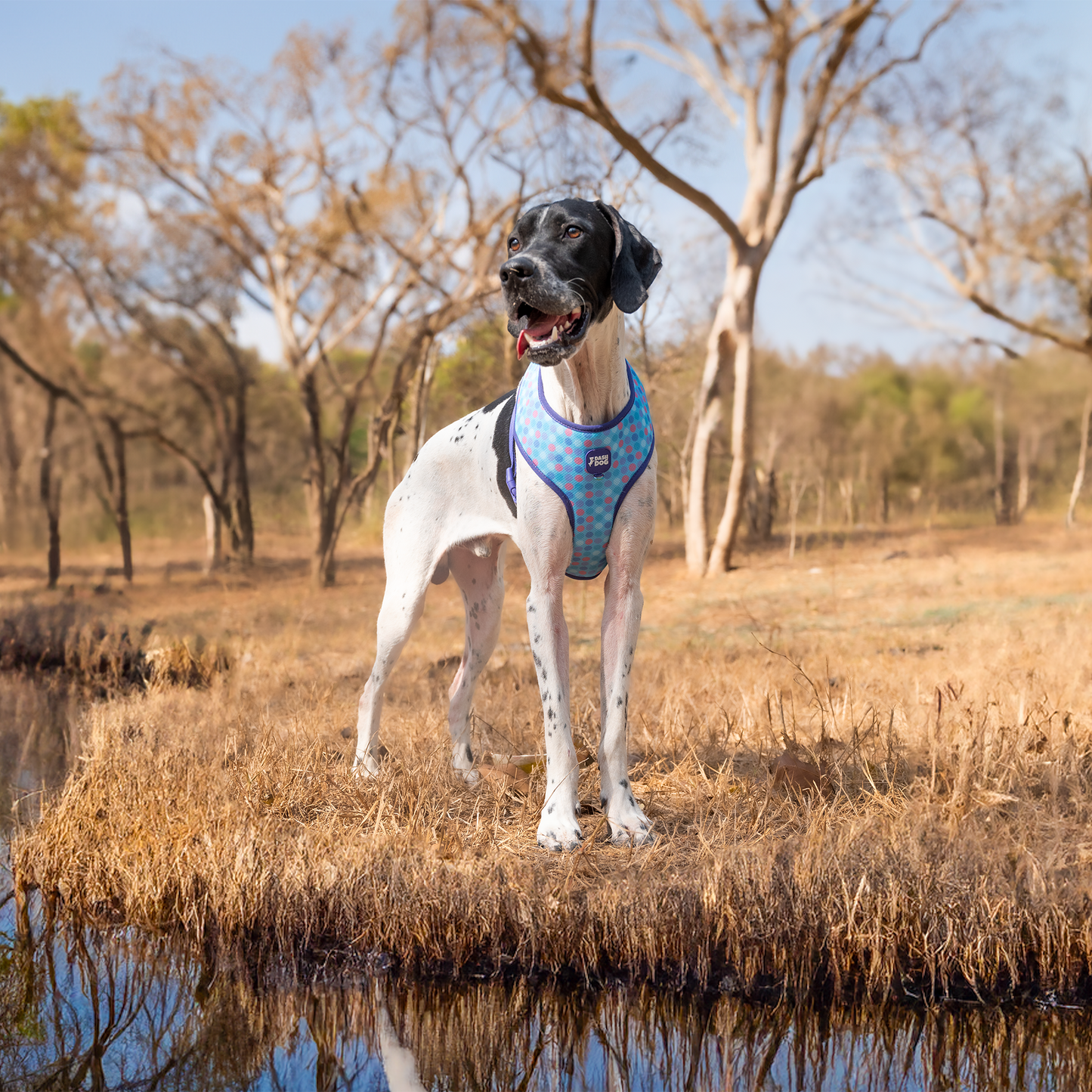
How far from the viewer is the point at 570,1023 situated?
2.93 metres

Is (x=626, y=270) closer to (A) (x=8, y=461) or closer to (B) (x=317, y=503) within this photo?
(B) (x=317, y=503)

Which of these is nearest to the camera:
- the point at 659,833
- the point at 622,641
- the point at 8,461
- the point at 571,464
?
the point at 571,464

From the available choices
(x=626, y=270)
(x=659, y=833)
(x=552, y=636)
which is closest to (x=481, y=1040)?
(x=659, y=833)

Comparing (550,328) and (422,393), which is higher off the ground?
(422,393)

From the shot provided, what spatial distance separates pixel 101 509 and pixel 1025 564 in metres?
15.4

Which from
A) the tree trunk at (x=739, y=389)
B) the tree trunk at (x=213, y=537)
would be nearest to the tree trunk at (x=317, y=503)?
the tree trunk at (x=213, y=537)

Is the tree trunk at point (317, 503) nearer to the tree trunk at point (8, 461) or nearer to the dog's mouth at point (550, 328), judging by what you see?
the tree trunk at point (8, 461)

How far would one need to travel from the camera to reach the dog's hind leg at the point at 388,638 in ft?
14.1

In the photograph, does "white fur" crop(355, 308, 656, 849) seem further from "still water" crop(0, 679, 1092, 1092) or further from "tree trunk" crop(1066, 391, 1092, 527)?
"tree trunk" crop(1066, 391, 1092, 527)

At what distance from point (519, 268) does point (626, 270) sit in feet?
1.41

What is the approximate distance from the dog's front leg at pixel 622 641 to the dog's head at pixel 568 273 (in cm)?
61

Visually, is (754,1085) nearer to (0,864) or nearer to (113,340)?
(0,864)

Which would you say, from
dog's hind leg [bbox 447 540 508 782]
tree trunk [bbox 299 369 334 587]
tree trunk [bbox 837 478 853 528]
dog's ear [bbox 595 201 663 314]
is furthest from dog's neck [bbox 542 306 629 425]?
tree trunk [bbox 837 478 853 528]

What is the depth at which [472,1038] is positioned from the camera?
2877 mm
